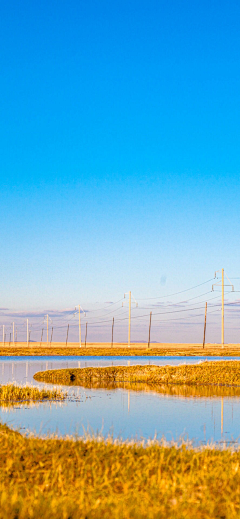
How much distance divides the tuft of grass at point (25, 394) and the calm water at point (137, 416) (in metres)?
1.11

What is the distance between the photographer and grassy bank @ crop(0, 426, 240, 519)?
895cm

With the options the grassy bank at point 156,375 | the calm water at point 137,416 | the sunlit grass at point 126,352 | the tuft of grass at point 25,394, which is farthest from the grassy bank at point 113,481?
the sunlit grass at point 126,352

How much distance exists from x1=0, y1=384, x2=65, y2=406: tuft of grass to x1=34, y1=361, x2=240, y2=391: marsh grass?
10.3 meters

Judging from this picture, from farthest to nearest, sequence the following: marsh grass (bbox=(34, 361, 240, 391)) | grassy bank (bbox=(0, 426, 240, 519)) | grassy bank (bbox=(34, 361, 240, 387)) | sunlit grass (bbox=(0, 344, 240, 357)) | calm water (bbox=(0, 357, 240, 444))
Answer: sunlit grass (bbox=(0, 344, 240, 357)) < grassy bank (bbox=(34, 361, 240, 387)) < marsh grass (bbox=(34, 361, 240, 391)) < calm water (bbox=(0, 357, 240, 444)) < grassy bank (bbox=(0, 426, 240, 519))

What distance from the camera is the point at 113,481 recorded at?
1105 cm

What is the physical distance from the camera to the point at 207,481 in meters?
11.0

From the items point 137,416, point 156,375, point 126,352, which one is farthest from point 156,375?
point 126,352

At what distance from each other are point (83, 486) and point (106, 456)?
2520mm

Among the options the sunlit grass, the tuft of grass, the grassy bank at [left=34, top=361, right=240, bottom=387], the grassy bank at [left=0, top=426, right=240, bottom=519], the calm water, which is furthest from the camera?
the sunlit grass

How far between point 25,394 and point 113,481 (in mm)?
20403

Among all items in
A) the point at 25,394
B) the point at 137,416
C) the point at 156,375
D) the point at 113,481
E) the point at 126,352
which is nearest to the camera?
the point at 113,481

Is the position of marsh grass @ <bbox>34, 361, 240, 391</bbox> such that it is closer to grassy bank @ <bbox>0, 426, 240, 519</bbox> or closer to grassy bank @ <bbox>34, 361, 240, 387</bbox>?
grassy bank @ <bbox>34, 361, 240, 387</bbox>

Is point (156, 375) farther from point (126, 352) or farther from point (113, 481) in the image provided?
point (126, 352)

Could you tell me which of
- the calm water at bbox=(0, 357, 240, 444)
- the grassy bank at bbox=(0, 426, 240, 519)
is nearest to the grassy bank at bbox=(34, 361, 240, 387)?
the calm water at bbox=(0, 357, 240, 444)
